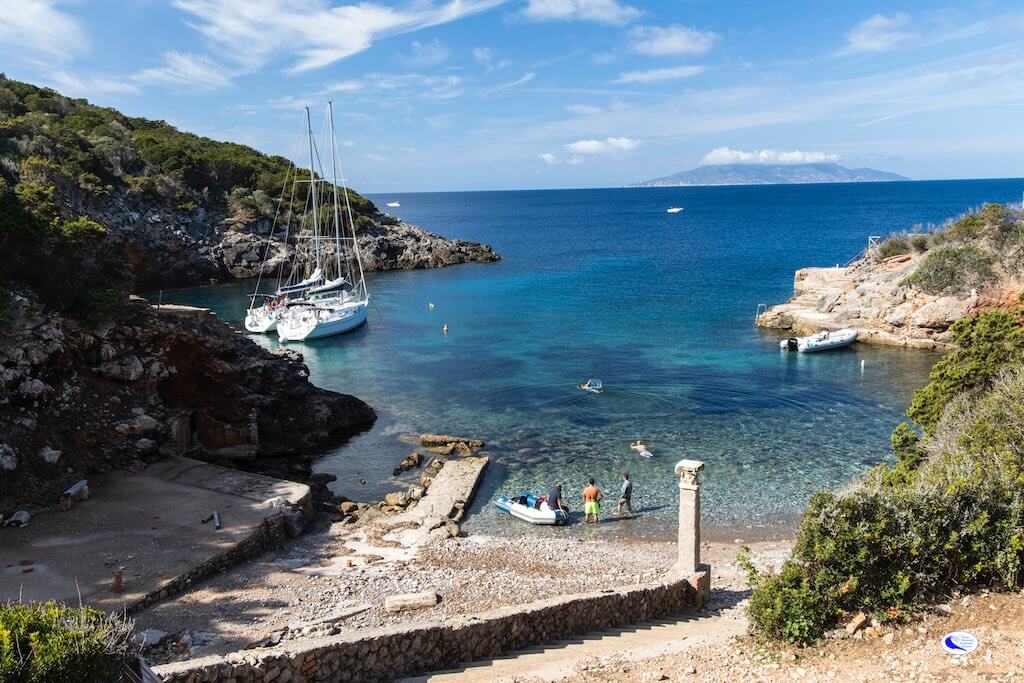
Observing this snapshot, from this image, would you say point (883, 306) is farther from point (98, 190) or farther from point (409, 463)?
point (98, 190)

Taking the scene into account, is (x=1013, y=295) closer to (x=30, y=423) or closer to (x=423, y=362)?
(x=423, y=362)

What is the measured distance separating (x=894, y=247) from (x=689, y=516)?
5009cm

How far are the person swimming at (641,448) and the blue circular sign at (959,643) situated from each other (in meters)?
15.0

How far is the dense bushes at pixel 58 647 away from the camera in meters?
6.32

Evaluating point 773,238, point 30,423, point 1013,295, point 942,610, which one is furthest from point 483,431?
point 773,238

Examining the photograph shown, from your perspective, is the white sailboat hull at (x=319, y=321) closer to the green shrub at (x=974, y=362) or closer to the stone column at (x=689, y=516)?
the stone column at (x=689, y=516)

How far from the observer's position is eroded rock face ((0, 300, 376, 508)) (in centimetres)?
1794

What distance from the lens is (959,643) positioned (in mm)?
9094

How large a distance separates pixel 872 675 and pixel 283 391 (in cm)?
2347

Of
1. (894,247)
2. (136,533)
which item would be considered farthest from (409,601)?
(894,247)

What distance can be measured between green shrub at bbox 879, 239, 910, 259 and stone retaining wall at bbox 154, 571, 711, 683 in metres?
50.1

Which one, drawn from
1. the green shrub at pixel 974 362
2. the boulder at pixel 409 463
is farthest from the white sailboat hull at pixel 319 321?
the green shrub at pixel 974 362

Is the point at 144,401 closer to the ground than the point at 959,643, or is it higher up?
higher up

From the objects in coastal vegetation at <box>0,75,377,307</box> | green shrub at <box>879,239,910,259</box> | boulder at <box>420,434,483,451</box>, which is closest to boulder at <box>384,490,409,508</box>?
boulder at <box>420,434,483,451</box>
